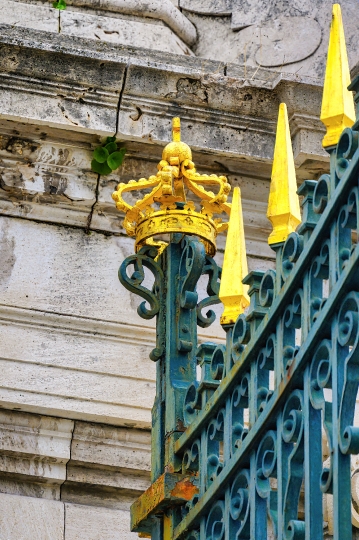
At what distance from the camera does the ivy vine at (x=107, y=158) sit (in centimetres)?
420

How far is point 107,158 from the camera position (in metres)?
4.20

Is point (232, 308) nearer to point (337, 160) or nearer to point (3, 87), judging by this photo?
point (337, 160)

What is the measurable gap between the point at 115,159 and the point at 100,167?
5 centimetres

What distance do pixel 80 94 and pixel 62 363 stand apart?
0.86 m

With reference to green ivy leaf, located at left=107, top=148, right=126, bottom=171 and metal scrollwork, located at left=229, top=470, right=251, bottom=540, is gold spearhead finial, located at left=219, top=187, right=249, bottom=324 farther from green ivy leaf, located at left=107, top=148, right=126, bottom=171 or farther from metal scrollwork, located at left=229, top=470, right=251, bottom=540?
green ivy leaf, located at left=107, top=148, right=126, bottom=171

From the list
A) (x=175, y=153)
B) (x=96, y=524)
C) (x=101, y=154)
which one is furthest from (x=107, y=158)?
(x=175, y=153)

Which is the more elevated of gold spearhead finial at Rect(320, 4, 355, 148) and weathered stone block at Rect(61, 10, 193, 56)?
weathered stone block at Rect(61, 10, 193, 56)

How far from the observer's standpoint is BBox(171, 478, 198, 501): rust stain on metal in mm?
2506

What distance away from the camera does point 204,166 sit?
4328 mm

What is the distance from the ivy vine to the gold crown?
117 centimetres

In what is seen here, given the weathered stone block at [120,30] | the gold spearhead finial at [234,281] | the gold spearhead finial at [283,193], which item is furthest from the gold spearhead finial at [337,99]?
the weathered stone block at [120,30]

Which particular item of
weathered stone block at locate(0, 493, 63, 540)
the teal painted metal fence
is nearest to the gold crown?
the teal painted metal fence

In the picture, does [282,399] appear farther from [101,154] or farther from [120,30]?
[120,30]

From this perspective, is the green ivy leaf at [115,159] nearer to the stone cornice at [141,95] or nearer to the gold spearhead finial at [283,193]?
the stone cornice at [141,95]
